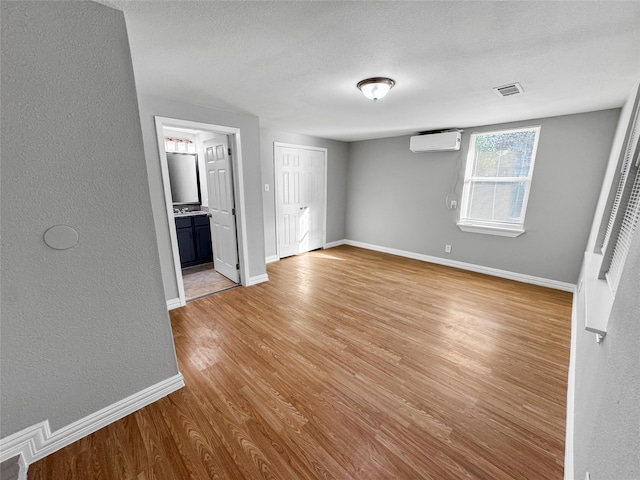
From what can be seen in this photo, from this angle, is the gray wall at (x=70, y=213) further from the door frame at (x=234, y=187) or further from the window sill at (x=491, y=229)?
the window sill at (x=491, y=229)

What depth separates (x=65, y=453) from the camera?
1.34m

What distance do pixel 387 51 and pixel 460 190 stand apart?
312 cm

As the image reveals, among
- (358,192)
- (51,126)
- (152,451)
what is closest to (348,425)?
(152,451)

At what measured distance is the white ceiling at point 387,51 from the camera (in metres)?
1.23

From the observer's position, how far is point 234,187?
3.20 m

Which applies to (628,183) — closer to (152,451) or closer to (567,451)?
(567,451)

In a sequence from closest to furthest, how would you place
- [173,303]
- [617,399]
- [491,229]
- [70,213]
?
[617,399], [70,213], [173,303], [491,229]

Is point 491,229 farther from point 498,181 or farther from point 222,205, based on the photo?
point 222,205

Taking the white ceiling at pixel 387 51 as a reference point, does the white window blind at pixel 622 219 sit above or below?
below

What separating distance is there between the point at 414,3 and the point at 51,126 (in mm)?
1765

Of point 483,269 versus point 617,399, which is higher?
point 617,399

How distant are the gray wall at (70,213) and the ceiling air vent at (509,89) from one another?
2.72m

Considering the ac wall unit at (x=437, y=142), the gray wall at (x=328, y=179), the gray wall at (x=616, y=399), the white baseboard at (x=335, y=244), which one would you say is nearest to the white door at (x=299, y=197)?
the gray wall at (x=328, y=179)

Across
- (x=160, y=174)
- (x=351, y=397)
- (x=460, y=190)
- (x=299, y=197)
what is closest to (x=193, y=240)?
(x=160, y=174)
